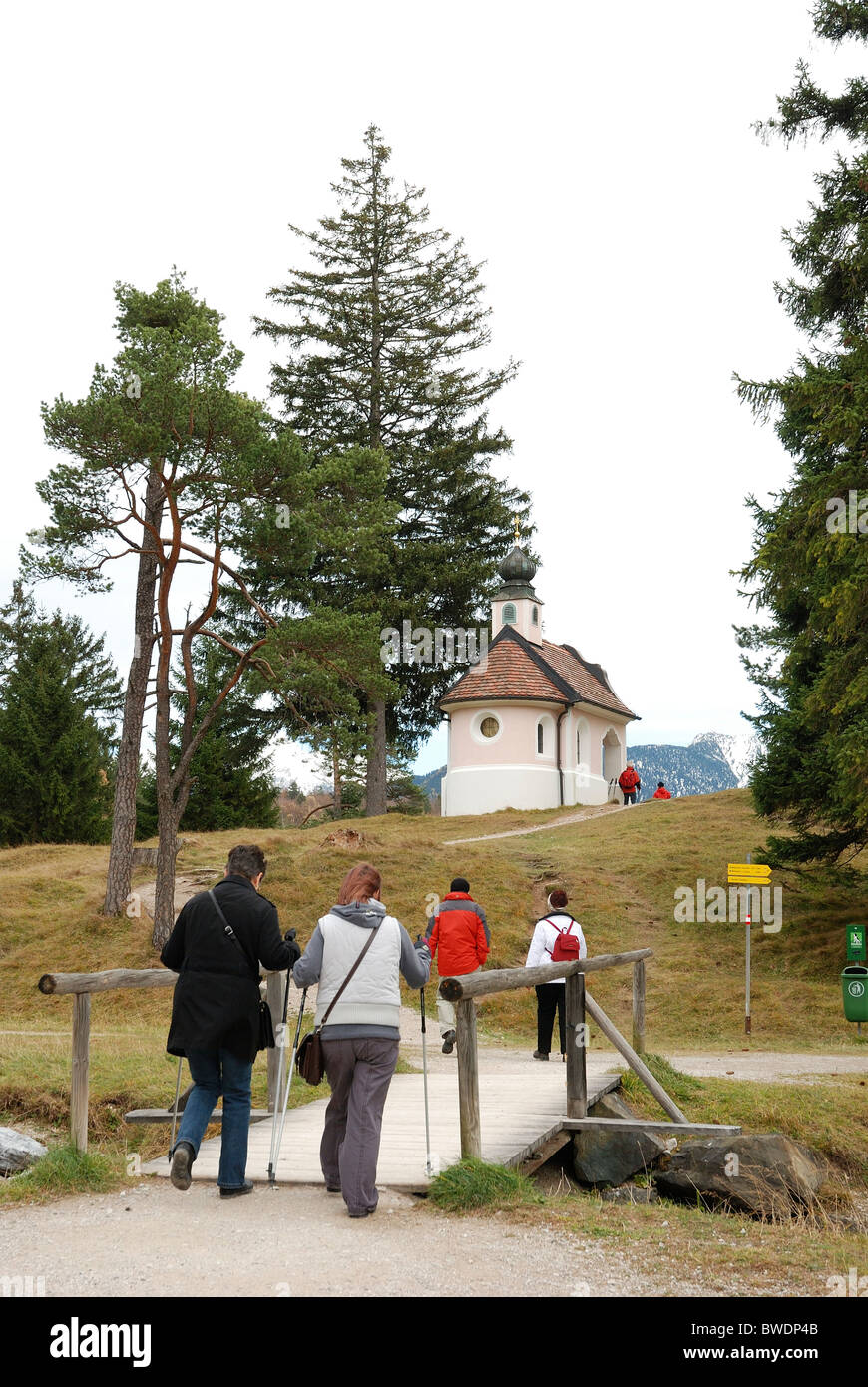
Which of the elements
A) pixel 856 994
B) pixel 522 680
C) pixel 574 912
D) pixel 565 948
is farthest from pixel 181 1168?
pixel 522 680

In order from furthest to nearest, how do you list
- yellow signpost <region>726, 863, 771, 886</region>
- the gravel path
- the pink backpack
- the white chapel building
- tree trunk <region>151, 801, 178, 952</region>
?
the white chapel building
tree trunk <region>151, 801, 178, 952</region>
yellow signpost <region>726, 863, 771, 886</region>
the pink backpack
the gravel path

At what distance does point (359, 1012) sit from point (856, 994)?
13091 mm

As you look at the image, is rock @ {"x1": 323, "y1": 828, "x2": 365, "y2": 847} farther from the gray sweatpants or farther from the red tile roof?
the gray sweatpants

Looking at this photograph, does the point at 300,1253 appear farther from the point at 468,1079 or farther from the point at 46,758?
the point at 46,758

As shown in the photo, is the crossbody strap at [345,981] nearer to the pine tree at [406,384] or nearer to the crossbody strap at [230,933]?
the crossbody strap at [230,933]

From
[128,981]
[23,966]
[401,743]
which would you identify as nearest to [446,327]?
[401,743]

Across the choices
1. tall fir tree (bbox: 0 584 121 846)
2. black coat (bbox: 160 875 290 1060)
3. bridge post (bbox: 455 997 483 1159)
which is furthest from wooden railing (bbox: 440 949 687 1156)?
tall fir tree (bbox: 0 584 121 846)

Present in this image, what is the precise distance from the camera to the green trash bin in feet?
58.0

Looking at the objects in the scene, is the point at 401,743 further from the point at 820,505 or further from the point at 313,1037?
the point at 313,1037

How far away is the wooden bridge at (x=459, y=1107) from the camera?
24.1 feet

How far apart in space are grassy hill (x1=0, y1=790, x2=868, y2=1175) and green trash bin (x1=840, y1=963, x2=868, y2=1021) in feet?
1.56

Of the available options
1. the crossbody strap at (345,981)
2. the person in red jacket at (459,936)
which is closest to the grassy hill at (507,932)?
the person in red jacket at (459,936)
